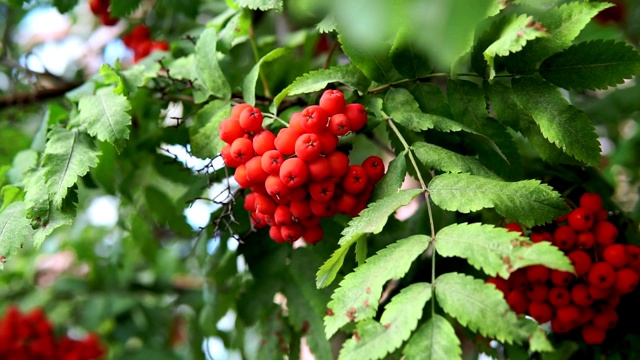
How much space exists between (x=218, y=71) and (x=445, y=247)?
2.11 ft

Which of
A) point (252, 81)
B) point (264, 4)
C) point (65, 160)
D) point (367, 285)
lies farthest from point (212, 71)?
point (367, 285)

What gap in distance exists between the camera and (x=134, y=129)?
69.1 inches

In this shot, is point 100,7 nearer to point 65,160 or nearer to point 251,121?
point 65,160

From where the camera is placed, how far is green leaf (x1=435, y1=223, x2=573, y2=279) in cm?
92

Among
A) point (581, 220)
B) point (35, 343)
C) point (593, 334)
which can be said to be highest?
point (581, 220)

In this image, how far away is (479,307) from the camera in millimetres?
954

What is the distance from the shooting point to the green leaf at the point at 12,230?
119 cm

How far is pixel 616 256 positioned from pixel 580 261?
0.20 ft

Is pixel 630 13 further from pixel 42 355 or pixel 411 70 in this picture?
pixel 42 355

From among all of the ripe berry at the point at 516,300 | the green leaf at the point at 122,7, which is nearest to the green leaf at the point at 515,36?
the ripe berry at the point at 516,300

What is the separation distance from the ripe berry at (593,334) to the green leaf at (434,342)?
486 mm

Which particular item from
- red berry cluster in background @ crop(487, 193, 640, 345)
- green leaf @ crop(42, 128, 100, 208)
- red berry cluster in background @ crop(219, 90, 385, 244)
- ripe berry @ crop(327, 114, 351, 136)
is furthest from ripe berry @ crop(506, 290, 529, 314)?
green leaf @ crop(42, 128, 100, 208)

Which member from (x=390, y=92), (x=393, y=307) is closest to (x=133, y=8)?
(x=390, y=92)

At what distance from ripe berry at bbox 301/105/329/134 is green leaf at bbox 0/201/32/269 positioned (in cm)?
53
